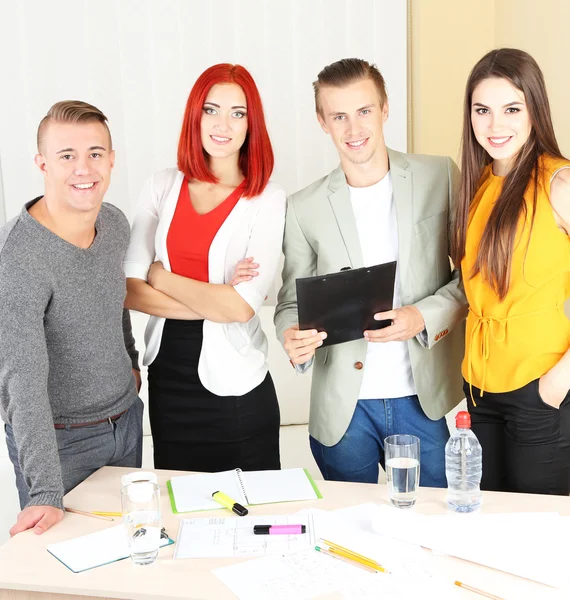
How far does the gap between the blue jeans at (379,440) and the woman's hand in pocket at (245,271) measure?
49 cm

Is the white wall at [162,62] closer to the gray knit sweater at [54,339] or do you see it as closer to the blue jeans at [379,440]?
the blue jeans at [379,440]

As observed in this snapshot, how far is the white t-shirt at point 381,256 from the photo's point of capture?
86.5 inches

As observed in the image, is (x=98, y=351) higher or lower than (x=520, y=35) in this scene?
lower

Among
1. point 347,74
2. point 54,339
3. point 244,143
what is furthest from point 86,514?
point 347,74

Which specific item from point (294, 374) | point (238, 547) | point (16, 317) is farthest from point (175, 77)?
point (238, 547)

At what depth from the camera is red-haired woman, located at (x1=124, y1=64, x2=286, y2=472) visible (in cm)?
221

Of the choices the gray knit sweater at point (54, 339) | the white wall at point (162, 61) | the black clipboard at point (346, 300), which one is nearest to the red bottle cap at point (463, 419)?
the black clipboard at point (346, 300)

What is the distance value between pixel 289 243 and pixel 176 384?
55cm

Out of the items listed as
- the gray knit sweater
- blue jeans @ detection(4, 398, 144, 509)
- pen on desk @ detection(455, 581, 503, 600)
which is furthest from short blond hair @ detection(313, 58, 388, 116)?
pen on desk @ detection(455, 581, 503, 600)

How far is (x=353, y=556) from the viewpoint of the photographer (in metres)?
1.52

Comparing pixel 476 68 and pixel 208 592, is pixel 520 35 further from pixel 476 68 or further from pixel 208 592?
pixel 208 592

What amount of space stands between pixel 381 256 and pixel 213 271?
1.65 ft

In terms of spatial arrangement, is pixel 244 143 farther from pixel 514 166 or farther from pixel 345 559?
pixel 345 559

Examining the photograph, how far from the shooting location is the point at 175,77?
388cm
